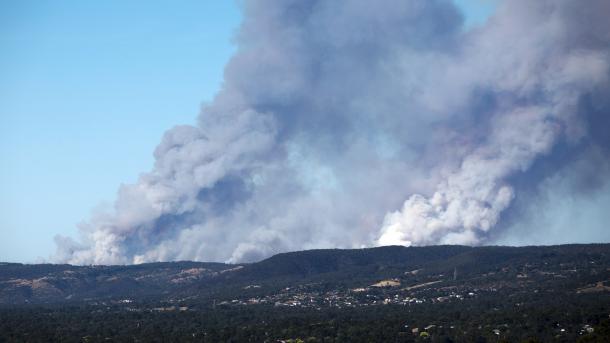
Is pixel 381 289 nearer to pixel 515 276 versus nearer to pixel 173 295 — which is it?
pixel 515 276

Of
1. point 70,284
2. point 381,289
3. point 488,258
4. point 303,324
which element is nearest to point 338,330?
point 303,324

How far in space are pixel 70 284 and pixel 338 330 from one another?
93.9 metres

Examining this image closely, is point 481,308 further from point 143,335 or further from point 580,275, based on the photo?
point 143,335

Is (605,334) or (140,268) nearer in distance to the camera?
(605,334)

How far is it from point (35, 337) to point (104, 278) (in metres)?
84.4

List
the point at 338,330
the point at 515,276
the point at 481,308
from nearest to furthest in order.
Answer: the point at 338,330 < the point at 481,308 < the point at 515,276

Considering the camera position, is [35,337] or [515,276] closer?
[35,337]

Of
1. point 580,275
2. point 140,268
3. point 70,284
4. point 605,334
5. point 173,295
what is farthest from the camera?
point 140,268

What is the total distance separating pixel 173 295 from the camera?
143000mm

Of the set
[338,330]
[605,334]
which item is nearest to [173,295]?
[338,330]

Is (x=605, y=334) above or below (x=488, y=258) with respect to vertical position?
below

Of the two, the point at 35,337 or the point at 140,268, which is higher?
the point at 140,268

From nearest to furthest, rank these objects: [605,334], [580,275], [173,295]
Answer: [605,334] → [580,275] → [173,295]

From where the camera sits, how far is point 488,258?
5281 inches
